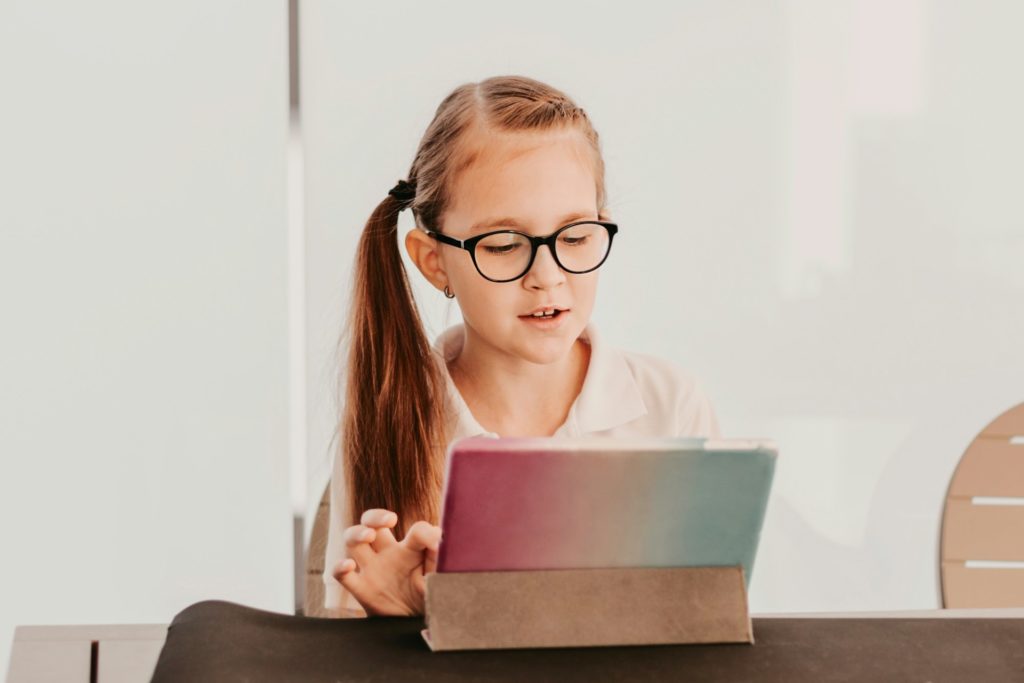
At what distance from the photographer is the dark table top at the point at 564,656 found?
86cm

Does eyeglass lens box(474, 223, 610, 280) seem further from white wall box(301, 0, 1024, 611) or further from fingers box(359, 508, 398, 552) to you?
fingers box(359, 508, 398, 552)

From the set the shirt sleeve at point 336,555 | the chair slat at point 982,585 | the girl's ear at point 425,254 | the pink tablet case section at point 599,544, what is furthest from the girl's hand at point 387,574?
the chair slat at point 982,585

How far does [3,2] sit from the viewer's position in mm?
2420

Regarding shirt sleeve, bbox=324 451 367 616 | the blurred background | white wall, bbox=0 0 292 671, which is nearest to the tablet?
shirt sleeve, bbox=324 451 367 616

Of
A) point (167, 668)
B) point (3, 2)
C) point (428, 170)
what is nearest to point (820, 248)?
point (428, 170)

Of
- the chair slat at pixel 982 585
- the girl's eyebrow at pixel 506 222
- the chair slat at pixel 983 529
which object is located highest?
the girl's eyebrow at pixel 506 222

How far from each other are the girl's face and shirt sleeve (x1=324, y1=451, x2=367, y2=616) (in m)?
0.32

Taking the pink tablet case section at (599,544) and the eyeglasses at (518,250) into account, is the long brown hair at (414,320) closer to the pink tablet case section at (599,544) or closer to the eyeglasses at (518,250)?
the eyeglasses at (518,250)

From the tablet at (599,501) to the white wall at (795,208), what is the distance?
1.43 m

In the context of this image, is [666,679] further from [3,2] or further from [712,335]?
[3,2]

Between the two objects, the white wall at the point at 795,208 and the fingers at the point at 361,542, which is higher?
the white wall at the point at 795,208

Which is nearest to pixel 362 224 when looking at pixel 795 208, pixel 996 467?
pixel 795 208

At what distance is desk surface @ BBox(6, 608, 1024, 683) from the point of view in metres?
1.02

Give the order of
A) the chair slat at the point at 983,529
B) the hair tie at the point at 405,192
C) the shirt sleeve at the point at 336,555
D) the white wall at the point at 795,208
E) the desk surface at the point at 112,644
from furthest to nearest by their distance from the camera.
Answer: the white wall at the point at 795,208, the chair slat at the point at 983,529, the hair tie at the point at 405,192, the shirt sleeve at the point at 336,555, the desk surface at the point at 112,644
